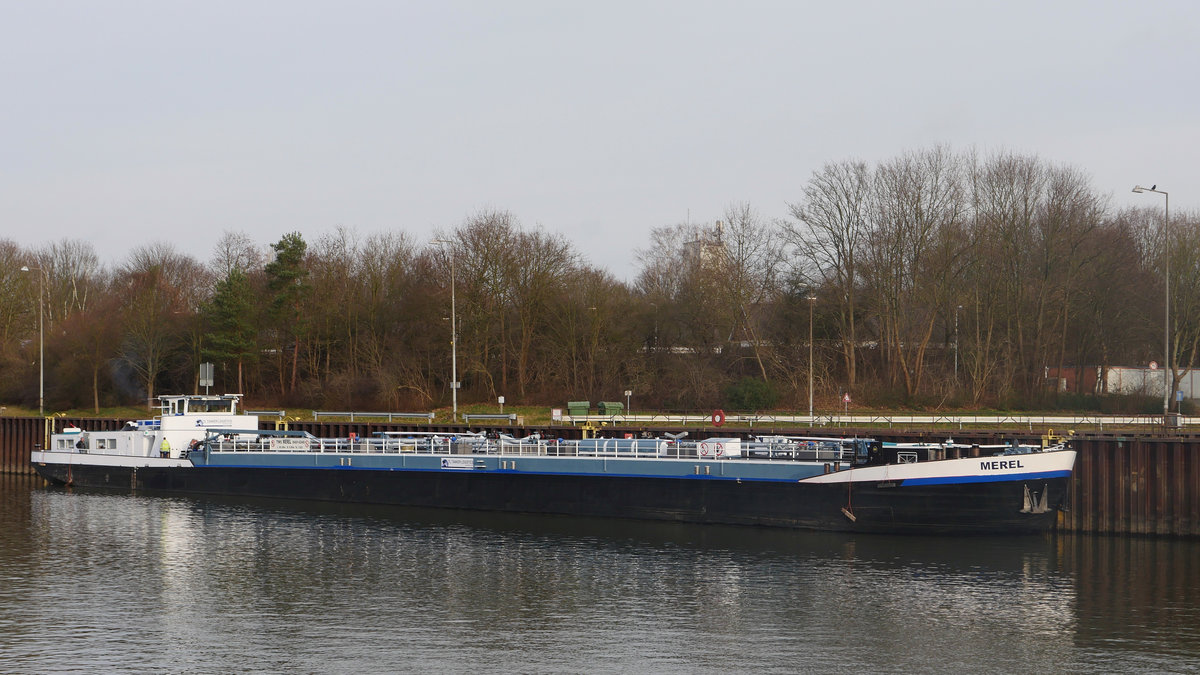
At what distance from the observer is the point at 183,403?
2179 inches

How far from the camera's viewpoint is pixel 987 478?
36.1 metres

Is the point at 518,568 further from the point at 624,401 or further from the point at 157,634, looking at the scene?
the point at 624,401

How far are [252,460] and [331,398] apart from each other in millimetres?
27955

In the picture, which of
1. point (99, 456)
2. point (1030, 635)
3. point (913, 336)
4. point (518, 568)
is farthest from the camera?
point (913, 336)

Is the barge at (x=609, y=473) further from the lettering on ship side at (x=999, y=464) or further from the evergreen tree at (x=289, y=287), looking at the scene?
the evergreen tree at (x=289, y=287)

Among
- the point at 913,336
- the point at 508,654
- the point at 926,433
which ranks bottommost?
the point at 508,654

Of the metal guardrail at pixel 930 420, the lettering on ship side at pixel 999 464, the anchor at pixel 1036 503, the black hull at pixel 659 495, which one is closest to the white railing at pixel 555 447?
the black hull at pixel 659 495

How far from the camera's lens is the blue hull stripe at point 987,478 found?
35.7m

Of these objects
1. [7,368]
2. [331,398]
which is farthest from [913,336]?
[7,368]

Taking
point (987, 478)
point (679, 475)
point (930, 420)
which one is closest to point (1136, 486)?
point (987, 478)

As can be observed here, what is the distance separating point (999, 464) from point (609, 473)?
1460 centimetres

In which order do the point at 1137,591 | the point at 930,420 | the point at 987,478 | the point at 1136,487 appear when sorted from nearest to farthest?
the point at 1137,591 < the point at 987,478 < the point at 1136,487 < the point at 930,420

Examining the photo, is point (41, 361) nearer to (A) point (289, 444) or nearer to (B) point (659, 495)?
(A) point (289, 444)

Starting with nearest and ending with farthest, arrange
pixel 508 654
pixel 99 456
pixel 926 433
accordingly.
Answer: pixel 508 654
pixel 926 433
pixel 99 456
